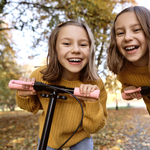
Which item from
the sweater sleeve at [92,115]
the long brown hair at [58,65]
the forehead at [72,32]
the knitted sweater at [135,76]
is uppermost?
the forehead at [72,32]

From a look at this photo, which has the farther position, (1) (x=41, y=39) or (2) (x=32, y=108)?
(1) (x=41, y=39)

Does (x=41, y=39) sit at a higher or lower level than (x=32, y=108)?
higher

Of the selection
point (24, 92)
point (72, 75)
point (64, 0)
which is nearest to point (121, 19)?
point (72, 75)

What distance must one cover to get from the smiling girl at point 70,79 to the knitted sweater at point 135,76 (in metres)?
0.38

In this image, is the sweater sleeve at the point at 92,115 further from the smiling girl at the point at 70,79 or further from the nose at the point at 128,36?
the nose at the point at 128,36

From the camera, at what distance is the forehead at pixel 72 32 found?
169 centimetres

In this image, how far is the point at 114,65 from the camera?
2045 millimetres

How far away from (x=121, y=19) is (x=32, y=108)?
5.04ft

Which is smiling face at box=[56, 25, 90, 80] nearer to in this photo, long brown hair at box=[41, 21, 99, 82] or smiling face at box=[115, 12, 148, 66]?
long brown hair at box=[41, 21, 99, 82]

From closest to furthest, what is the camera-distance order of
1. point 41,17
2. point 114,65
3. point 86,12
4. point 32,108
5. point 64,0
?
point 32,108 → point 114,65 → point 64,0 → point 86,12 → point 41,17

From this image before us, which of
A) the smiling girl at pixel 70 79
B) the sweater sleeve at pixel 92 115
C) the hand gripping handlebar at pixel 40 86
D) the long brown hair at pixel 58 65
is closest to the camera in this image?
the hand gripping handlebar at pixel 40 86

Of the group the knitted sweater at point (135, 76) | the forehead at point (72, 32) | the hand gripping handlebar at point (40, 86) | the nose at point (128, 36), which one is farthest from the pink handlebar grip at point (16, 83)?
the knitted sweater at point (135, 76)

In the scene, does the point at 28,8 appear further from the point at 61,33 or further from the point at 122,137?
the point at 122,137

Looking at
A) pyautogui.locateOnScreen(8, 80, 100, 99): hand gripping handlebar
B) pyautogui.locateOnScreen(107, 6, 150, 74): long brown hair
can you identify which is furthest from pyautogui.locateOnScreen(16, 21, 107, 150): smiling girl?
pyautogui.locateOnScreen(107, 6, 150, 74): long brown hair
